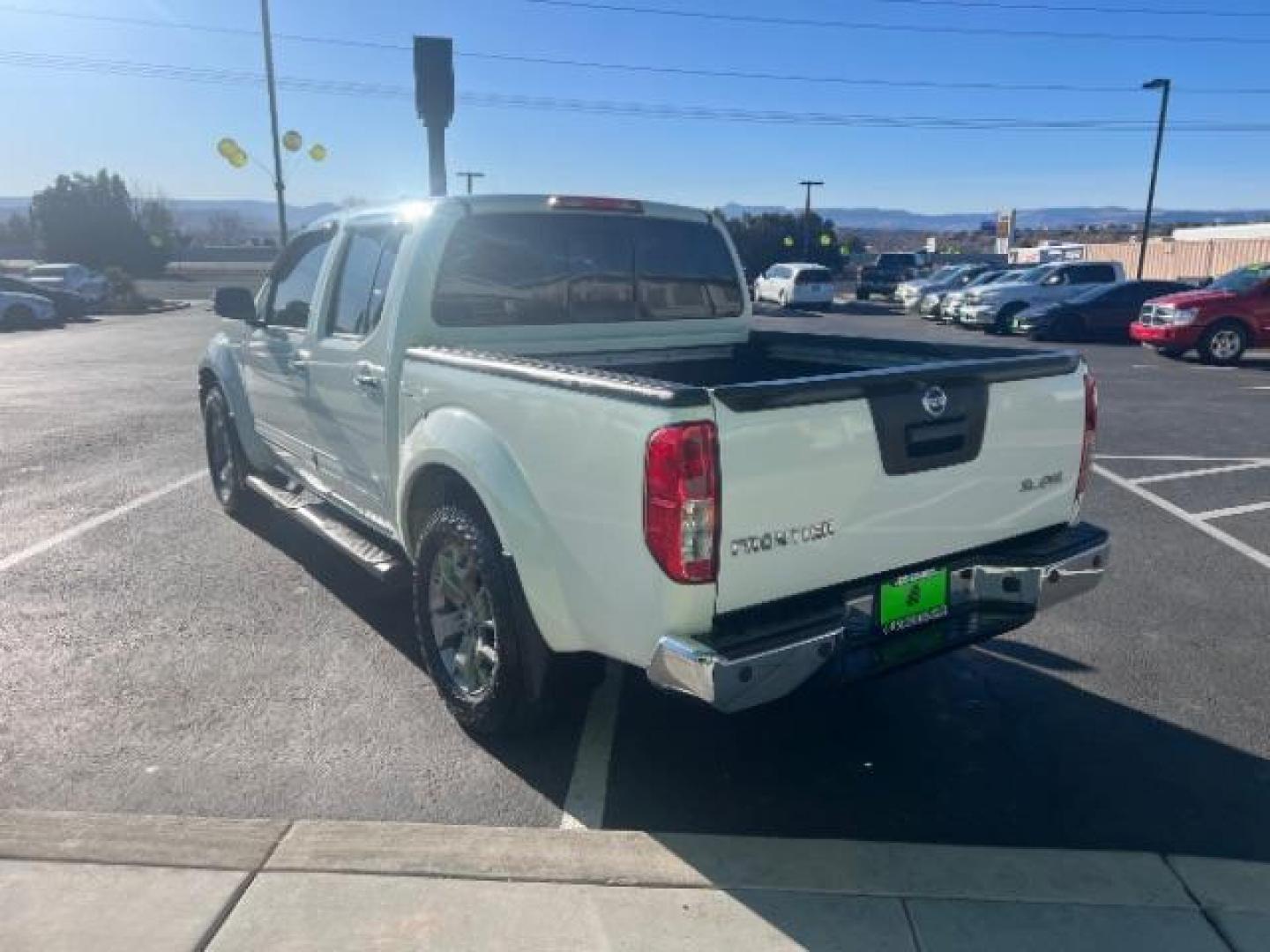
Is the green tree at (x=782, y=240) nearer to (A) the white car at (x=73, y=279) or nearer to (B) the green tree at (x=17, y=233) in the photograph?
(A) the white car at (x=73, y=279)

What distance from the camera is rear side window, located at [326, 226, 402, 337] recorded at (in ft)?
14.4

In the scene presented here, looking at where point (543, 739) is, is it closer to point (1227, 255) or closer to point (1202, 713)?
point (1202, 713)

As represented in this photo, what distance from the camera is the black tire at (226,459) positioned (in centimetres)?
657

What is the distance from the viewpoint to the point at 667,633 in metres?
2.78

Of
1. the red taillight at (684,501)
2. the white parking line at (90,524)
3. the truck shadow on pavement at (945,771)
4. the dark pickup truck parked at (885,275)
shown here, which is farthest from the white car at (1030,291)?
the red taillight at (684,501)

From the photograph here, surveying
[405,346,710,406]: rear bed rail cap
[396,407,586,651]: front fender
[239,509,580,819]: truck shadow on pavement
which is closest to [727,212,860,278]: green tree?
[239,509,580,819]: truck shadow on pavement

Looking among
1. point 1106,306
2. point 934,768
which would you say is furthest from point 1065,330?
point 934,768

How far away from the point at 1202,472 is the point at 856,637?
274 inches

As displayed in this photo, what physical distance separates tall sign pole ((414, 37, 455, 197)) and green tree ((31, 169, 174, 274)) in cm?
4621

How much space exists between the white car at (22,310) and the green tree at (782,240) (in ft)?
118

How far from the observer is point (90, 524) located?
6.61m

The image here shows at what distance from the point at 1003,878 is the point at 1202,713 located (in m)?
1.65

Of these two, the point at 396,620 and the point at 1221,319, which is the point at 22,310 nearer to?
the point at 396,620

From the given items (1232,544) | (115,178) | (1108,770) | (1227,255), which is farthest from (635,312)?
(115,178)
